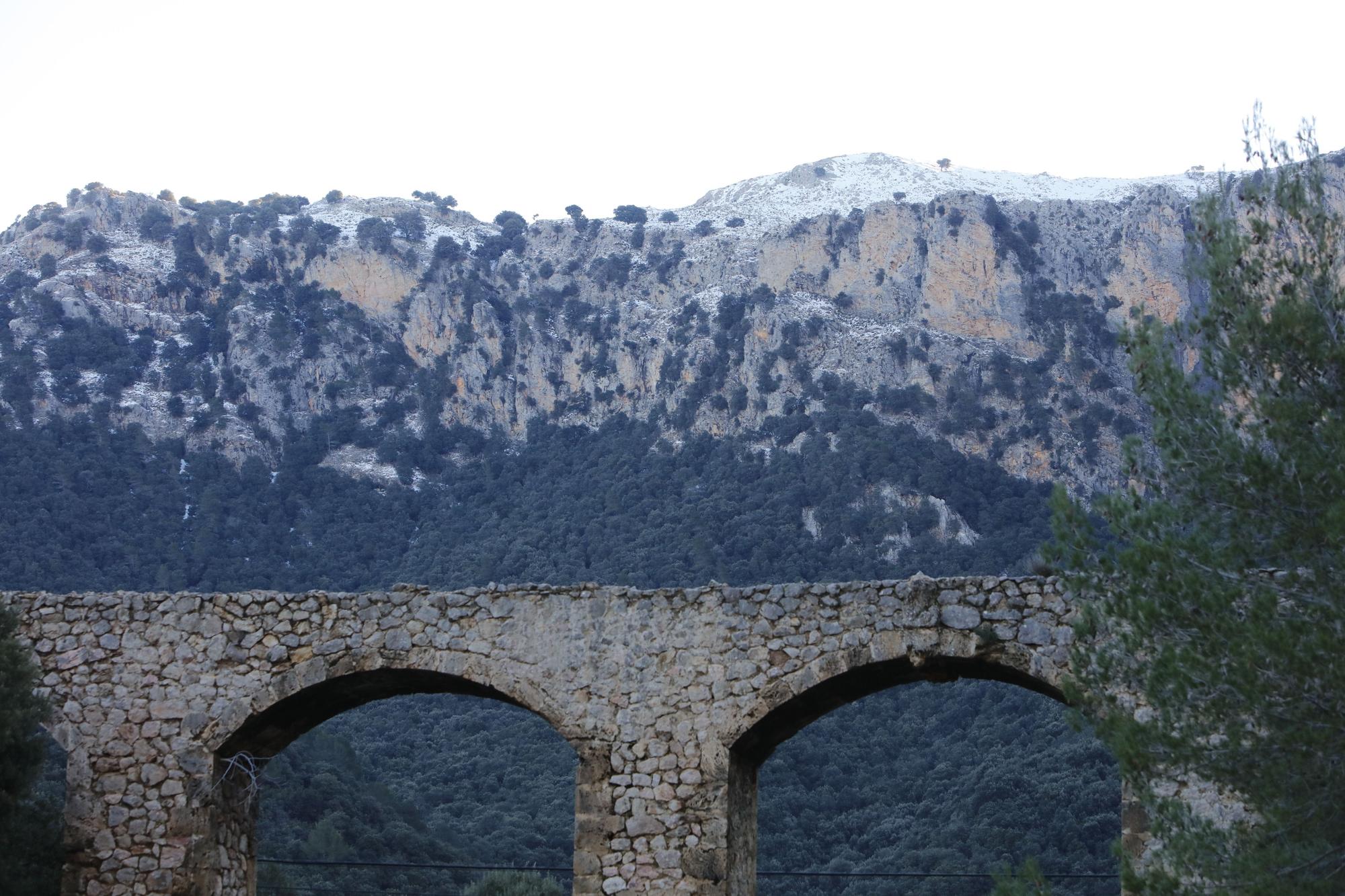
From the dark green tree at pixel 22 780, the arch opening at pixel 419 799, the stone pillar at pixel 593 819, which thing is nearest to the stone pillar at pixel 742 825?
the stone pillar at pixel 593 819

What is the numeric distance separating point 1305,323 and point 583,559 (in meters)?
21.8

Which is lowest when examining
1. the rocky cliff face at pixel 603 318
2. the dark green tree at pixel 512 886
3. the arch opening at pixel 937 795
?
the dark green tree at pixel 512 886

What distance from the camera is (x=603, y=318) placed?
38.7 m

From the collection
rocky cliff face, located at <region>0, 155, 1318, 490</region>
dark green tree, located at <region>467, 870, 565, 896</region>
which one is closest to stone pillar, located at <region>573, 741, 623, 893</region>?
dark green tree, located at <region>467, 870, 565, 896</region>

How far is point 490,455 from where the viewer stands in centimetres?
3572

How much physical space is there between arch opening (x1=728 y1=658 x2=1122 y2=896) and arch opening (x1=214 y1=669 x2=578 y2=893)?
3.40 meters

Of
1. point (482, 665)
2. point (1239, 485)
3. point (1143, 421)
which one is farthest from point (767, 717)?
point (1143, 421)

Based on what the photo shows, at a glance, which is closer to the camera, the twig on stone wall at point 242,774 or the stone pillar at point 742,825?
the stone pillar at point 742,825

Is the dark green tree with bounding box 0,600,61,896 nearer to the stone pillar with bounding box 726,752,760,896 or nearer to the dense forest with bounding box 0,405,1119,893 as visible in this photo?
the stone pillar with bounding box 726,752,760,896

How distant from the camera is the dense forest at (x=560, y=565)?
2052 centimetres

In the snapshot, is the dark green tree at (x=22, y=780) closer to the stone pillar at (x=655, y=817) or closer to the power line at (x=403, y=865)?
the power line at (x=403, y=865)

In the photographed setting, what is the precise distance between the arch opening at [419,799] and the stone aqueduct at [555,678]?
5357mm

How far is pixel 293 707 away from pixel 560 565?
16.8 metres

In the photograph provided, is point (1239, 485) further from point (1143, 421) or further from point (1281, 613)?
point (1143, 421)
